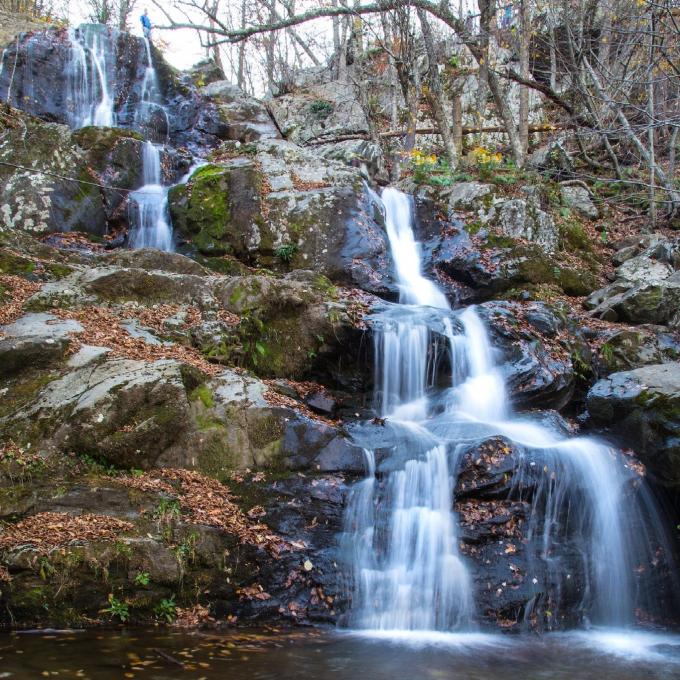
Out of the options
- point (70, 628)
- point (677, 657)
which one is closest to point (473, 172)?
point (677, 657)

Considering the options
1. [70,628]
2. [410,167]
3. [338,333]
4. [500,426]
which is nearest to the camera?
[70,628]

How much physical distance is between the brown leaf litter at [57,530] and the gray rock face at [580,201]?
43.2 ft

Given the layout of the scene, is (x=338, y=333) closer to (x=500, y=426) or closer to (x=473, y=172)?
(x=500, y=426)

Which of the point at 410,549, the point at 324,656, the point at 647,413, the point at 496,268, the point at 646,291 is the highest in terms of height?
the point at 496,268

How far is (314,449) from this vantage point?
6.52 metres

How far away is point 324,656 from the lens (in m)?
4.29

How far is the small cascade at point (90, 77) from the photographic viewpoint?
1560 centimetres

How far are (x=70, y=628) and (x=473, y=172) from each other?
545 inches

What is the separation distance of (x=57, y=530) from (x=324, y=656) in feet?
7.79

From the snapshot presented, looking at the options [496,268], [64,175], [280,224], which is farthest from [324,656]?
[64,175]

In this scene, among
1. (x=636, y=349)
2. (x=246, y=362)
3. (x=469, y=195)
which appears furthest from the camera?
(x=469, y=195)

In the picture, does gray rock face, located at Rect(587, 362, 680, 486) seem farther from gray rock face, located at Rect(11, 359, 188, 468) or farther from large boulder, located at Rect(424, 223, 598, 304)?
gray rock face, located at Rect(11, 359, 188, 468)

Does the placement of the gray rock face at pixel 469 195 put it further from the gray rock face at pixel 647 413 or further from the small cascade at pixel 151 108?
the small cascade at pixel 151 108

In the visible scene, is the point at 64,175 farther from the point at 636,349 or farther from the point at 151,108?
the point at 636,349
